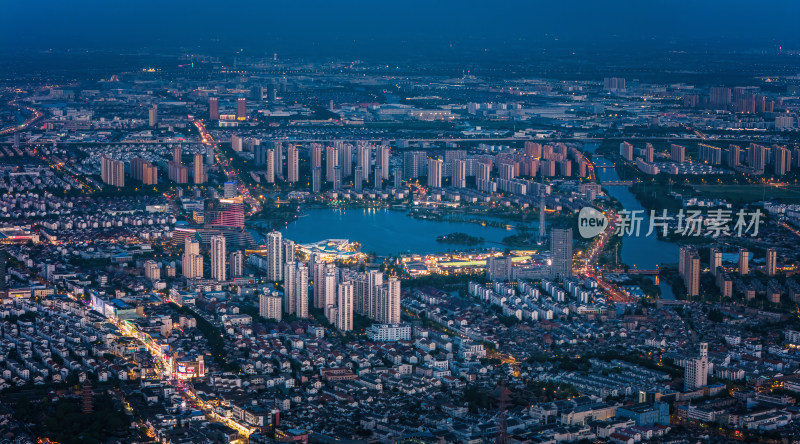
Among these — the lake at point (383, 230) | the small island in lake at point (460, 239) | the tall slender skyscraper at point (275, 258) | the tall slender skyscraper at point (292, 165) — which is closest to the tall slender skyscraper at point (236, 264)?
the tall slender skyscraper at point (275, 258)

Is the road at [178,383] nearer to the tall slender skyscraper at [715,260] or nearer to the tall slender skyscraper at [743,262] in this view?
the tall slender skyscraper at [715,260]

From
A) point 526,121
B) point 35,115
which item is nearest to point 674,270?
Answer: point 526,121

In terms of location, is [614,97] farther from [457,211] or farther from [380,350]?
[380,350]

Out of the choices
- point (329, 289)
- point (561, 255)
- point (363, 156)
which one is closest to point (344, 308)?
point (329, 289)

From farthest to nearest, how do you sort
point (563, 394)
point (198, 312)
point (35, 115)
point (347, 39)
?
point (347, 39)
point (35, 115)
point (198, 312)
point (563, 394)

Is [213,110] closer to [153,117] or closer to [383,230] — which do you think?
[153,117]

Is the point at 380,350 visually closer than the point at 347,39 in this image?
Yes

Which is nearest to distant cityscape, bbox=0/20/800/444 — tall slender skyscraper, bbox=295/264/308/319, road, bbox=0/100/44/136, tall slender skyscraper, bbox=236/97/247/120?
tall slender skyscraper, bbox=295/264/308/319
